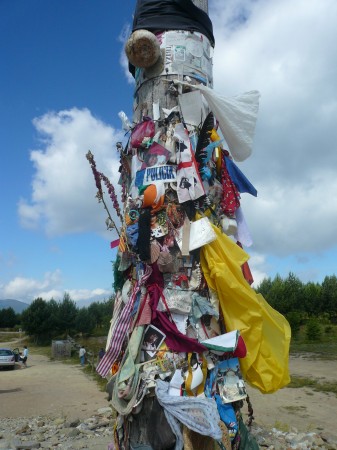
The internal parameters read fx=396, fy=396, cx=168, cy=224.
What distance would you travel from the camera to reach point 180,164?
345cm

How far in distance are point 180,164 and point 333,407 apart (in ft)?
32.6

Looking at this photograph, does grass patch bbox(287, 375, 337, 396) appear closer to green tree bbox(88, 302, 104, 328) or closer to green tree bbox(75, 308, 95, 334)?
green tree bbox(75, 308, 95, 334)

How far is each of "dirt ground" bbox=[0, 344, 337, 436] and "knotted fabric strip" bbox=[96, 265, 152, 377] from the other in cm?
486

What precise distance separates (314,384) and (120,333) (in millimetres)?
12992

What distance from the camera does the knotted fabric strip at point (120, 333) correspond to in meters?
3.28

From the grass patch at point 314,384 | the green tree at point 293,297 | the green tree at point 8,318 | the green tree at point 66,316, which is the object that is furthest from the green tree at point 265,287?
the green tree at point 8,318

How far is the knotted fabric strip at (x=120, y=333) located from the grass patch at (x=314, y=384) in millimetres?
11582

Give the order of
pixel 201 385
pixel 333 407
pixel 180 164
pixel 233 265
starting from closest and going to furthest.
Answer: pixel 201 385 → pixel 233 265 → pixel 180 164 → pixel 333 407

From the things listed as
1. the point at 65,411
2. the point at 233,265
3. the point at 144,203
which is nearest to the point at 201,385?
the point at 233,265

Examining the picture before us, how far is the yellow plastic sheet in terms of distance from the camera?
3117mm

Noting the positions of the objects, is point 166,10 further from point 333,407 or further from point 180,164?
point 333,407

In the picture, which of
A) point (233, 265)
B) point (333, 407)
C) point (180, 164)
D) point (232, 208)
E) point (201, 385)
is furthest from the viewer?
point (333, 407)

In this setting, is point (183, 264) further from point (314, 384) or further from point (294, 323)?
point (294, 323)

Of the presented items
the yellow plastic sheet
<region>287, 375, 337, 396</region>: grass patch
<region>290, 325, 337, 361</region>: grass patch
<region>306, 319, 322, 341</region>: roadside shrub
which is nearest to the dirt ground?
<region>287, 375, 337, 396</region>: grass patch
